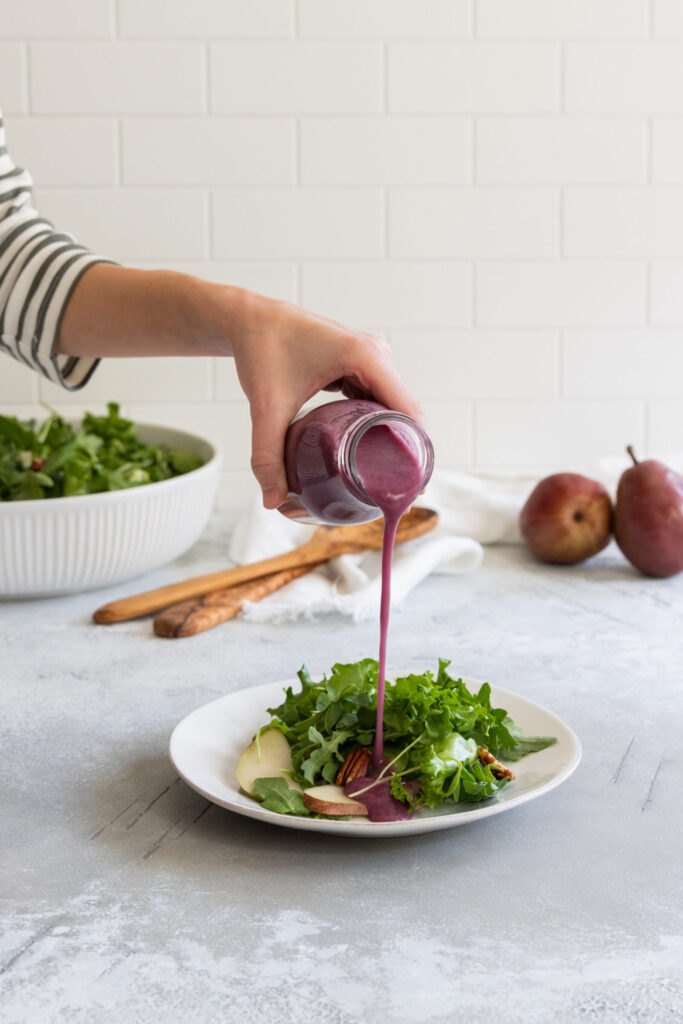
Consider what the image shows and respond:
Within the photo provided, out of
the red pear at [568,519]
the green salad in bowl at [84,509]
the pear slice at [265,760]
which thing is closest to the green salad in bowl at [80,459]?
the green salad in bowl at [84,509]

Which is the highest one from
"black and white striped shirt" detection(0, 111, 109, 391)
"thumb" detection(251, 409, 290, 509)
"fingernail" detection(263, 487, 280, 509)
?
"black and white striped shirt" detection(0, 111, 109, 391)

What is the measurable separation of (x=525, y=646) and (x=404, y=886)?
0.56 metres

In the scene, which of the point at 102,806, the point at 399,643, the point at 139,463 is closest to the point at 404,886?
the point at 102,806

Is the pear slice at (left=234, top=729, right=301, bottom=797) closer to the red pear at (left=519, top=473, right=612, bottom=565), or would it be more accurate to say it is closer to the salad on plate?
the salad on plate

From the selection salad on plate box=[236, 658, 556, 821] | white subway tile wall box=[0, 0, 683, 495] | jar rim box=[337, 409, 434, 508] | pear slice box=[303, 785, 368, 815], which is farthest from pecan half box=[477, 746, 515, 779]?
white subway tile wall box=[0, 0, 683, 495]

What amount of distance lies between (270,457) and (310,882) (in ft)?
1.04

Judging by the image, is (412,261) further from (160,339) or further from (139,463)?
(160,339)

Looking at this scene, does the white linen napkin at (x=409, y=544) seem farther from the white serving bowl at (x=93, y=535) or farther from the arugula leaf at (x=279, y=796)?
the arugula leaf at (x=279, y=796)

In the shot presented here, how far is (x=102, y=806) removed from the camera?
0.92 m

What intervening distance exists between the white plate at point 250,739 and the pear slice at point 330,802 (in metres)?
0.01

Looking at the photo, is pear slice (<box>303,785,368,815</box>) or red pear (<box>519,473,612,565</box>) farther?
red pear (<box>519,473,612,565</box>)

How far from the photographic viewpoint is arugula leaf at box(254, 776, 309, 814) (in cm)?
84

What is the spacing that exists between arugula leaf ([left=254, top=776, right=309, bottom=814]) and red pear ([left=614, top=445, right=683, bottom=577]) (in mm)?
825

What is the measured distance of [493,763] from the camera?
89 centimetres
